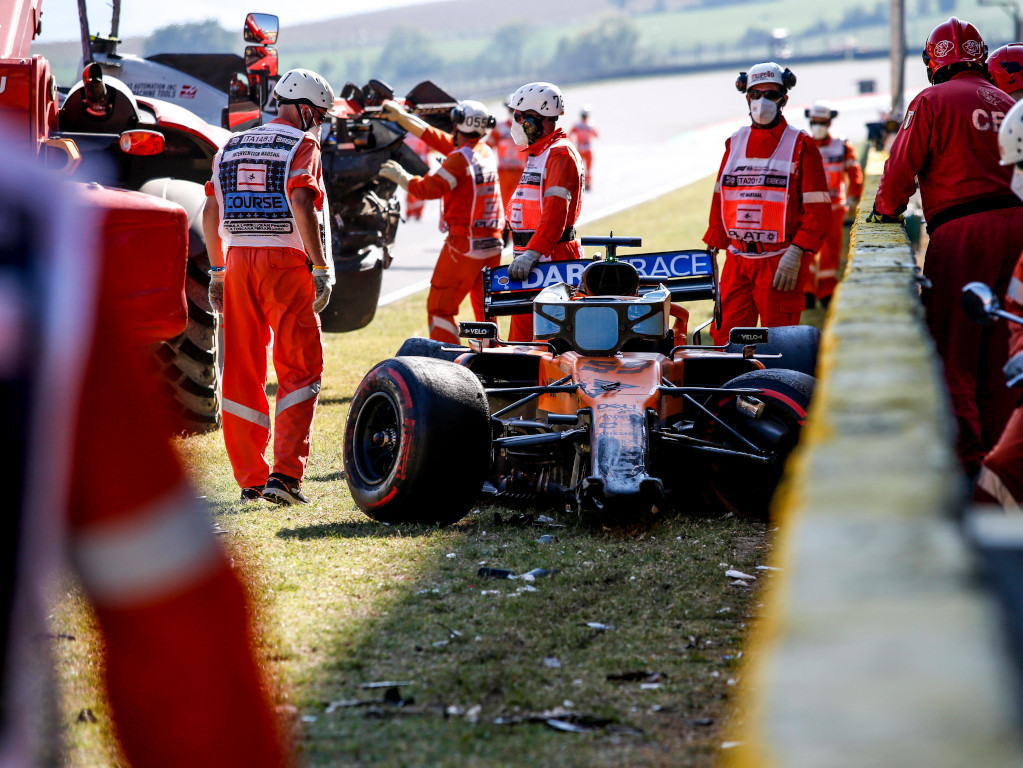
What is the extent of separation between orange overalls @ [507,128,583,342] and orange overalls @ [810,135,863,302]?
18.0 ft

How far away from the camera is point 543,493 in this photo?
643cm

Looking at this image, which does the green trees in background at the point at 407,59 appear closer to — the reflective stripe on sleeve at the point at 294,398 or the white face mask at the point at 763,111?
the white face mask at the point at 763,111

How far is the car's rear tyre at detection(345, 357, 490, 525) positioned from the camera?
5793 mm

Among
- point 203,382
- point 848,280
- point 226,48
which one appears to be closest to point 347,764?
point 848,280

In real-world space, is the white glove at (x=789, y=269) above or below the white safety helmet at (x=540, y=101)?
below

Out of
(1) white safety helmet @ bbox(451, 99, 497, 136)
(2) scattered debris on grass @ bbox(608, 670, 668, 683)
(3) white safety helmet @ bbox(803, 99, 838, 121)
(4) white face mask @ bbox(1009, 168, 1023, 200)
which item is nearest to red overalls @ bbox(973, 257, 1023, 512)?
(4) white face mask @ bbox(1009, 168, 1023, 200)

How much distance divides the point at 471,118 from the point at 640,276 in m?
2.80

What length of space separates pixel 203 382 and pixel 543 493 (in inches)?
98.4

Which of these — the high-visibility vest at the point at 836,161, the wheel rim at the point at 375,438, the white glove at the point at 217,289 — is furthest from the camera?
the high-visibility vest at the point at 836,161

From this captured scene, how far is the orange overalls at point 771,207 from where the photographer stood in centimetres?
833

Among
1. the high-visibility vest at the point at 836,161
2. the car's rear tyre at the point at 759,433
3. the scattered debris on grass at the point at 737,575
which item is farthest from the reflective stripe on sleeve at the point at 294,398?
the high-visibility vest at the point at 836,161

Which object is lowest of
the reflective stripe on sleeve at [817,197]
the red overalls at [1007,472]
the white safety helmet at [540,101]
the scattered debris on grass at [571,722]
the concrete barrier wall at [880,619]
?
the scattered debris on grass at [571,722]

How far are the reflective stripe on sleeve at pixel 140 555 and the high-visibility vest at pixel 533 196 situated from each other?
276 inches

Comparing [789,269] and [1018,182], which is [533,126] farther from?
[1018,182]
